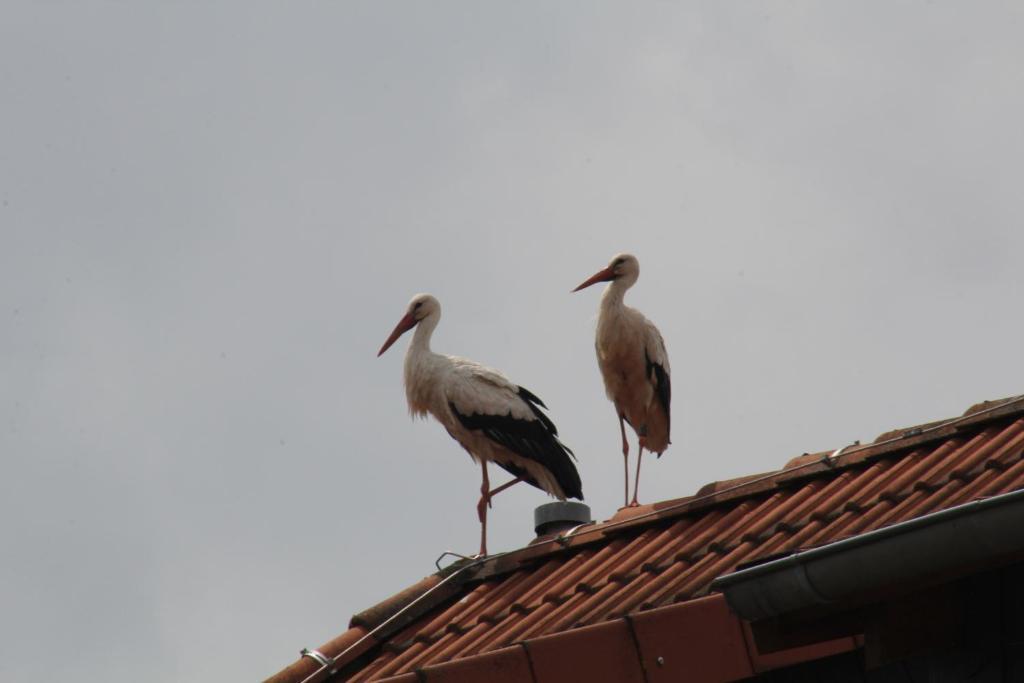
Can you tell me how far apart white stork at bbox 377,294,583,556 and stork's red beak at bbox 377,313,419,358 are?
75cm

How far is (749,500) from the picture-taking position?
20.7 feet

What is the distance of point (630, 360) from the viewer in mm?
11922

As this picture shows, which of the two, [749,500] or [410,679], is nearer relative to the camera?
[410,679]

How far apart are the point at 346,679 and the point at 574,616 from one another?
1411mm

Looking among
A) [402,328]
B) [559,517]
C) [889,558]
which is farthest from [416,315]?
[889,558]

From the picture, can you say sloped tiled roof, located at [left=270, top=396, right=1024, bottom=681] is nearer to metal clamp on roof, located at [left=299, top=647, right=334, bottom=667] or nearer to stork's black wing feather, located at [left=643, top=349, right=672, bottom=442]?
metal clamp on roof, located at [left=299, top=647, right=334, bottom=667]

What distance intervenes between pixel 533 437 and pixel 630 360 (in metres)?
0.87

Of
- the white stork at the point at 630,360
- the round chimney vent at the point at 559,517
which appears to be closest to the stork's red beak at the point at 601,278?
the white stork at the point at 630,360

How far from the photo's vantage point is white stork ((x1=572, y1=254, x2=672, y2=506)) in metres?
11.9

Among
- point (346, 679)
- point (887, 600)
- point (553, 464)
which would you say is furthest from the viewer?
point (553, 464)

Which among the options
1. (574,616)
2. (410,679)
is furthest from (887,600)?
(574,616)

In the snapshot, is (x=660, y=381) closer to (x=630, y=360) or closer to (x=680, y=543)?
(x=630, y=360)

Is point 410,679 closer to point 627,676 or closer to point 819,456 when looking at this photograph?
point 627,676

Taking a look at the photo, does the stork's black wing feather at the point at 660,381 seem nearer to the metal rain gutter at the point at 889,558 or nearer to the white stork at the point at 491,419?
the white stork at the point at 491,419
